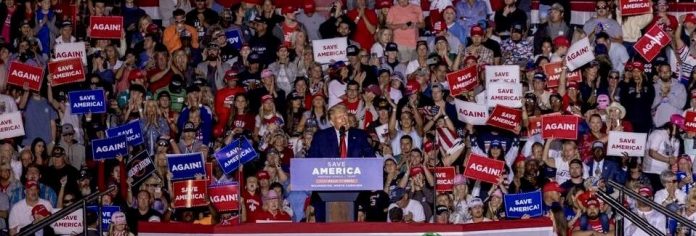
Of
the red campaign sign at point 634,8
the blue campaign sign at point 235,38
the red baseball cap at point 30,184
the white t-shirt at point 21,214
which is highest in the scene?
the red campaign sign at point 634,8

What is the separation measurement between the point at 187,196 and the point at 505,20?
5.23m

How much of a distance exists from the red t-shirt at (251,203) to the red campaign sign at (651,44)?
5.19 metres

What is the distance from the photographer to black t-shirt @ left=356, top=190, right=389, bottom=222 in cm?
2066

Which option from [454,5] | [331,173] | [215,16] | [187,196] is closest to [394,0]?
[454,5]

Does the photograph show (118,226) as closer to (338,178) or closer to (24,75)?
(24,75)

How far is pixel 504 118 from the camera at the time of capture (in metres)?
21.8

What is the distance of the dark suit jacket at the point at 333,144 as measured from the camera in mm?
18047

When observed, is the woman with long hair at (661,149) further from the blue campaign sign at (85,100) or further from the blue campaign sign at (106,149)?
the blue campaign sign at (85,100)

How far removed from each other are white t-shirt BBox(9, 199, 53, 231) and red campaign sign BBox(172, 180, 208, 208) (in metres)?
1.58

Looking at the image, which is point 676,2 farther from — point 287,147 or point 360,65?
point 287,147

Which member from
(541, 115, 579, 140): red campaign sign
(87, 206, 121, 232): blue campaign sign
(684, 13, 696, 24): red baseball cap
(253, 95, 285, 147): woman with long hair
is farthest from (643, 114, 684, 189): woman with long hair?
(87, 206, 121, 232): blue campaign sign

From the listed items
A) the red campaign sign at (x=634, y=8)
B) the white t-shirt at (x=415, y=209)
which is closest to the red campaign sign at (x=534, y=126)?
the white t-shirt at (x=415, y=209)

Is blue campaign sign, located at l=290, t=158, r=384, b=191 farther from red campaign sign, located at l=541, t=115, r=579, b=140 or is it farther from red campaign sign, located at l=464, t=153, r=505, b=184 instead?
red campaign sign, located at l=541, t=115, r=579, b=140

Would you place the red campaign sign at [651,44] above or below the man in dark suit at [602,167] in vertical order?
above
